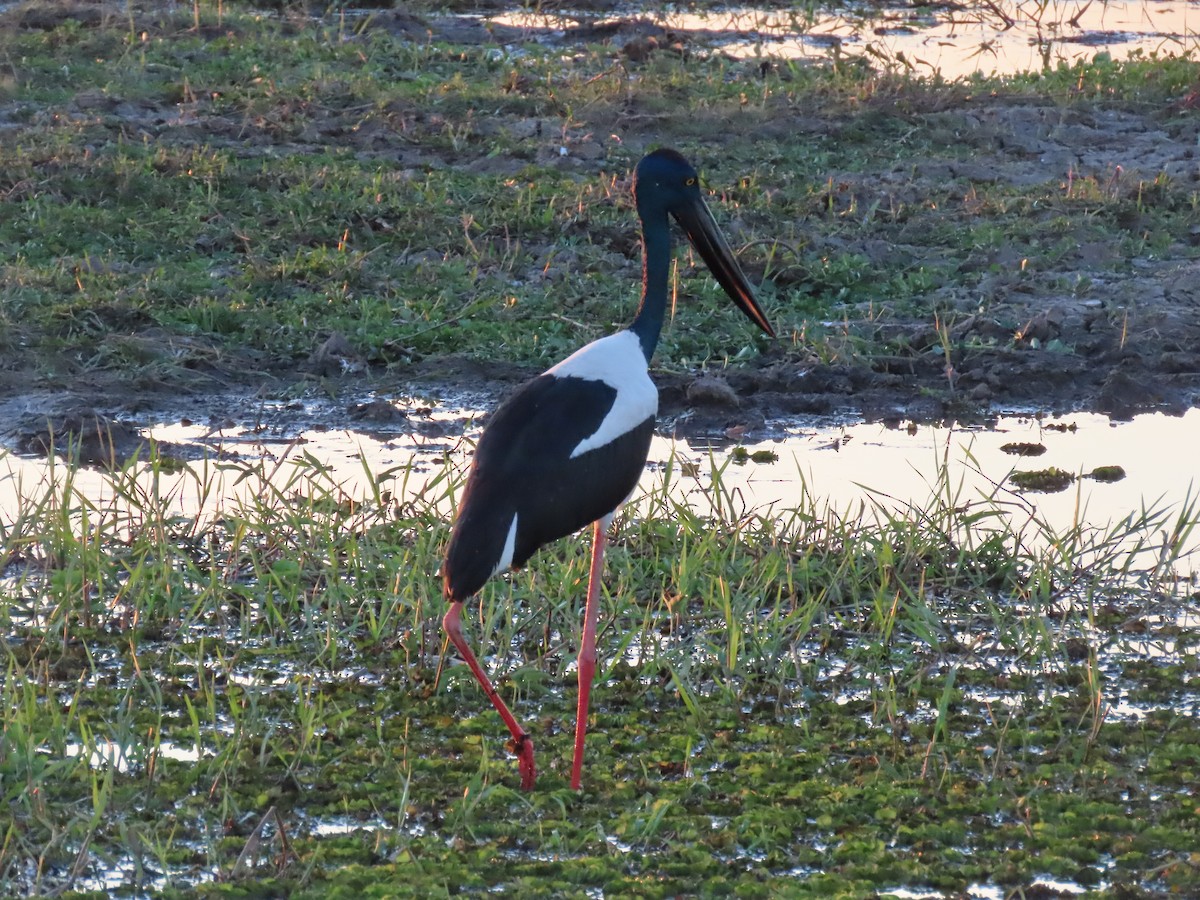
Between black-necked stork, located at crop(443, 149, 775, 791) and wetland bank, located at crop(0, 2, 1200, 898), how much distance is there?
0.28m

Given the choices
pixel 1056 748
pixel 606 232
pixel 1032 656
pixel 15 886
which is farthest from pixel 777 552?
pixel 606 232

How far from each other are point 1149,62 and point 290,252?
5660 millimetres

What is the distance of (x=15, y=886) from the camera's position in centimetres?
314

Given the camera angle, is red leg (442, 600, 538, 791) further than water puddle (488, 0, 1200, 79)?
No

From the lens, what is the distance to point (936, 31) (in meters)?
12.8

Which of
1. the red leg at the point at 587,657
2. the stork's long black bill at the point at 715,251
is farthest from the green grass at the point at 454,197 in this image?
the red leg at the point at 587,657

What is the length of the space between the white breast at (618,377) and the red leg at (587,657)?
0.76 feet

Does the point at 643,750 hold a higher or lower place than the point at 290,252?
lower

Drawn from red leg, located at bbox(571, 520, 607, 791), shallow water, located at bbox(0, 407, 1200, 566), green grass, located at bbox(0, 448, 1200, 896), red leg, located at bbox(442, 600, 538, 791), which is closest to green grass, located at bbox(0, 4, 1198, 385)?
shallow water, located at bbox(0, 407, 1200, 566)


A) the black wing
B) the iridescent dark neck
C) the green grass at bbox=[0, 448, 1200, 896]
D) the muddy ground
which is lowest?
the green grass at bbox=[0, 448, 1200, 896]

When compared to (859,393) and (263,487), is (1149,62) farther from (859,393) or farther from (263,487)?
(263,487)

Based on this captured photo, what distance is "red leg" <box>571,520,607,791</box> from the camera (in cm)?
370

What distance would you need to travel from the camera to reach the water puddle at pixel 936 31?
1134 centimetres

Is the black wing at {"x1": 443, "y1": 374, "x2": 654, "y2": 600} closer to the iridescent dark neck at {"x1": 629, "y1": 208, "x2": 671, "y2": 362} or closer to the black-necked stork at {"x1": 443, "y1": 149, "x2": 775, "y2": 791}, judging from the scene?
the black-necked stork at {"x1": 443, "y1": 149, "x2": 775, "y2": 791}
